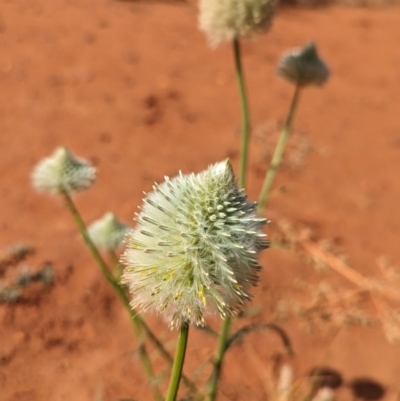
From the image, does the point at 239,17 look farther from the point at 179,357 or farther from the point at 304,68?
the point at 179,357

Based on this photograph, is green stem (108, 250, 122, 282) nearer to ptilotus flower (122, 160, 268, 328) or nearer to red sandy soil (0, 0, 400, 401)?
red sandy soil (0, 0, 400, 401)

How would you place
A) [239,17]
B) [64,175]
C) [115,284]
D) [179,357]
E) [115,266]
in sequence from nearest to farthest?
1. [179,357]
2. [115,284]
3. [115,266]
4. [64,175]
5. [239,17]

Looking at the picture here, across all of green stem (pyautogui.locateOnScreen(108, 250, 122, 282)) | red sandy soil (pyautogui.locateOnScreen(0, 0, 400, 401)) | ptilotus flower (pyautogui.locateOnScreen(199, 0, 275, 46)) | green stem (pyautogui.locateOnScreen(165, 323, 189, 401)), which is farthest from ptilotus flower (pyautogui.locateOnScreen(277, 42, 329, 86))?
green stem (pyautogui.locateOnScreen(165, 323, 189, 401))

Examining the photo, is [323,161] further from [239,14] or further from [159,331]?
[239,14]

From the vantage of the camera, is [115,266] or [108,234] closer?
[115,266]

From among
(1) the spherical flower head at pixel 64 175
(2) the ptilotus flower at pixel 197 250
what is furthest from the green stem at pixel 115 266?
(2) the ptilotus flower at pixel 197 250

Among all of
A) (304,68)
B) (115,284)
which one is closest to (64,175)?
(115,284)
